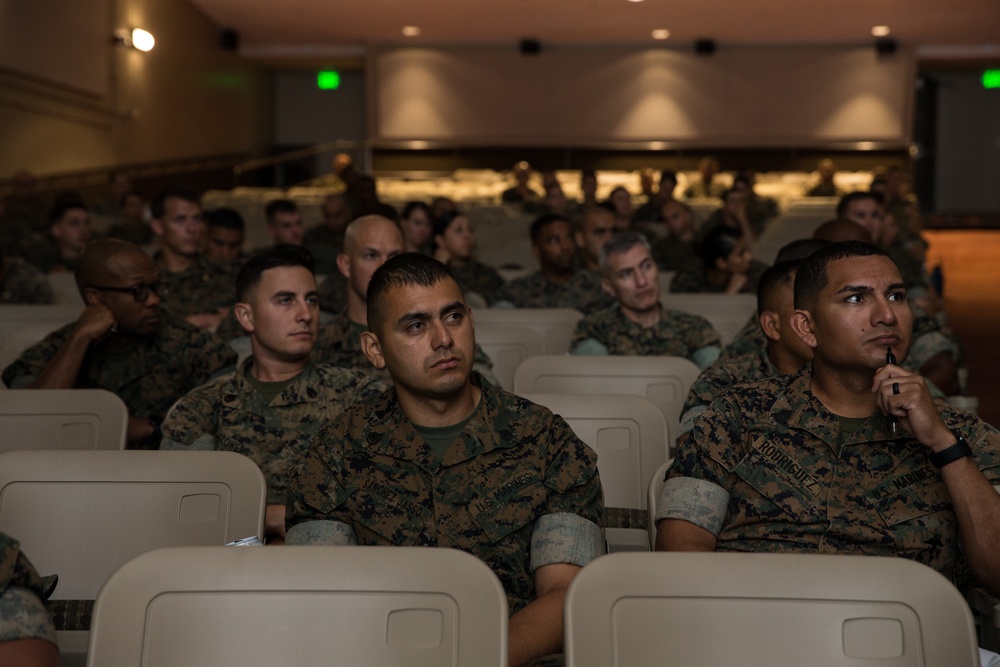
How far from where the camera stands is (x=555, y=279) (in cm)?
Answer: 522

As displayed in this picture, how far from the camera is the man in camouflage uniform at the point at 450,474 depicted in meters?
1.84

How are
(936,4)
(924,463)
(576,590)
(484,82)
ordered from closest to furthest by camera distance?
(576,590) → (924,463) → (936,4) → (484,82)

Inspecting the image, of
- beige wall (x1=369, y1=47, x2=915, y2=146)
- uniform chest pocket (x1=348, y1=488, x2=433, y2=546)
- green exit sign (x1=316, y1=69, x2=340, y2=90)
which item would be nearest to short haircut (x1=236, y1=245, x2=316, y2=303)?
uniform chest pocket (x1=348, y1=488, x2=433, y2=546)

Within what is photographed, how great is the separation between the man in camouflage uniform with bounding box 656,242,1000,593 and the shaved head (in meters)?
2.03

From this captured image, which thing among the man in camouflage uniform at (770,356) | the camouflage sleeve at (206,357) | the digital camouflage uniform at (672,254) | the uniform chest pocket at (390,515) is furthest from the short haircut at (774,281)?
the digital camouflage uniform at (672,254)

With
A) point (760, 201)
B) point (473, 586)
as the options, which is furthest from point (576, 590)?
point (760, 201)

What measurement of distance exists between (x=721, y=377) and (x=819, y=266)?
2.18 ft

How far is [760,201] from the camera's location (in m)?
10.4

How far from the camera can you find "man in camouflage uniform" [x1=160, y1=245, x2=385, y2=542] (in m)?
2.54

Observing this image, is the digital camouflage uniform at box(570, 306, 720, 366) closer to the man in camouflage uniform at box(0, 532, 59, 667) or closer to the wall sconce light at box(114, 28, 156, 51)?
the man in camouflage uniform at box(0, 532, 59, 667)

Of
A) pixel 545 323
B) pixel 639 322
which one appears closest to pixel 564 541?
pixel 639 322

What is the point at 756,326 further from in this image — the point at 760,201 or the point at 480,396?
the point at 760,201

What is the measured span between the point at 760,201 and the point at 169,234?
270 inches

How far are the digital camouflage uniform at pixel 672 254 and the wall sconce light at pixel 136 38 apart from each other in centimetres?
590
